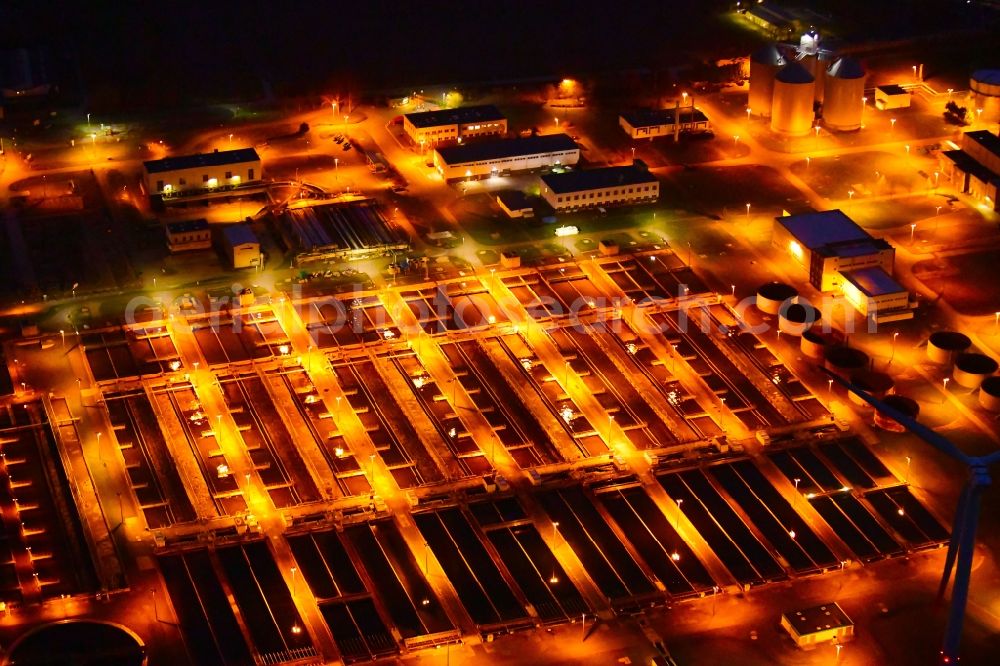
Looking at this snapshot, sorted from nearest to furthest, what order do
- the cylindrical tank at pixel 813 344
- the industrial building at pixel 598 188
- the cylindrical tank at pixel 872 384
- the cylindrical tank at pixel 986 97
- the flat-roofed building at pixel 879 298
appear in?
the cylindrical tank at pixel 872 384 < the cylindrical tank at pixel 813 344 < the flat-roofed building at pixel 879 298 < the industrial building at pixel 598 188 < the cylindrical tank at pixel 986 97

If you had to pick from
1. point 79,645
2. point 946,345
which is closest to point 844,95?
point 946,345

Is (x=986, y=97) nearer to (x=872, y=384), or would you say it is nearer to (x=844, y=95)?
(x=844, y=95)

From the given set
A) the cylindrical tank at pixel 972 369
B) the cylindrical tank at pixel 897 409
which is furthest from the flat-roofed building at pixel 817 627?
the cylindrical tank at pixel 972 369

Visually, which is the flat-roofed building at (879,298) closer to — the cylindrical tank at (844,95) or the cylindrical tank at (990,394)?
the cylindrical tank at (990,394)

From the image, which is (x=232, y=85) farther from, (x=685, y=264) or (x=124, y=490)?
(x=124, y=490)

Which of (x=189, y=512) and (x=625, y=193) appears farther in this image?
(x=625, y=193)

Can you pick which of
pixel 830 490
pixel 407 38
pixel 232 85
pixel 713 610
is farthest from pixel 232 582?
pixel 407 38

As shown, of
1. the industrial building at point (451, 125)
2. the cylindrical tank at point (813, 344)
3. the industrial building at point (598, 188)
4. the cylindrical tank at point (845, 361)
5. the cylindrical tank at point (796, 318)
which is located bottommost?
the cylindrical tank at point (845, 361)
